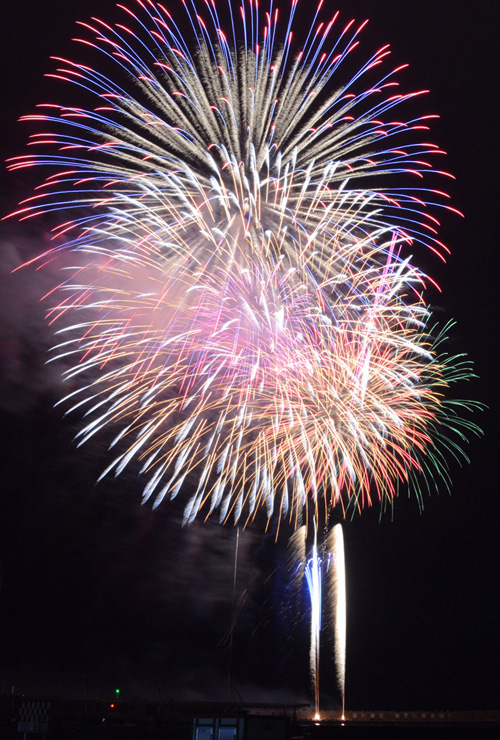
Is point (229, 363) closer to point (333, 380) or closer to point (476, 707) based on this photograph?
point (333, 380)

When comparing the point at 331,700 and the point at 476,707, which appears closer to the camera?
the point at 476,707

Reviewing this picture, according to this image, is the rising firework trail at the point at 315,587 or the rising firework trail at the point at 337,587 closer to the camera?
the rising firework trail at the point at 315,587

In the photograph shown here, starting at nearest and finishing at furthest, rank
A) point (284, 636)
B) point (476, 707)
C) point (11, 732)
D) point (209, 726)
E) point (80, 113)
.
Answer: point (209, 726)
point (80, 113)
point (11, 732)
point (284, 636)
point (476, 707)

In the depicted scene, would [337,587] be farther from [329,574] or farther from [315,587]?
[315,587]

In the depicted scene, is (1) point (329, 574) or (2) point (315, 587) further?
→ (1) point (329, 574)

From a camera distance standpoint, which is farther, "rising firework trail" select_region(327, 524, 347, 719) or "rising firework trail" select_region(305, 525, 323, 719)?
"rising firework trail" select_region(327, 524, 347, 719)

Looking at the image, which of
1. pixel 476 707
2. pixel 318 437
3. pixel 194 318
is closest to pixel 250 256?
pixel 194 318

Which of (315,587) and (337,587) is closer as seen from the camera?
(315,587)

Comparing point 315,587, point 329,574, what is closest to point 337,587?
point 329,574

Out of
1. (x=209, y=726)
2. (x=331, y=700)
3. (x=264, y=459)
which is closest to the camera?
(x=209, y=726)

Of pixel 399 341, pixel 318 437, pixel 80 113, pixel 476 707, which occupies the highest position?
pixel 80 113

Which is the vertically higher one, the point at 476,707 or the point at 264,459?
the point at 264,459
